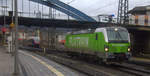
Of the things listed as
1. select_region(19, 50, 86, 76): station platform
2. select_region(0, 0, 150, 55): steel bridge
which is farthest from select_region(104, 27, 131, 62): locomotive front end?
select_region(0, 0, 150, 55): steel bridge

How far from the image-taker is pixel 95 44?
1588 centimetres

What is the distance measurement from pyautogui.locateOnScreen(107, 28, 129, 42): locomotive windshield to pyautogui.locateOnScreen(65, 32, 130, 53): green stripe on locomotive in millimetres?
426

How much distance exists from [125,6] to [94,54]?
15.7 metres

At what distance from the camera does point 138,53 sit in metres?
27.4

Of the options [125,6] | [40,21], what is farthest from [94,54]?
[40,21]

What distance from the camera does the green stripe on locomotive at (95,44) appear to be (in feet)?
46.6

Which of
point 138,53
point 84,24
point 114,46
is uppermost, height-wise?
point 84,24

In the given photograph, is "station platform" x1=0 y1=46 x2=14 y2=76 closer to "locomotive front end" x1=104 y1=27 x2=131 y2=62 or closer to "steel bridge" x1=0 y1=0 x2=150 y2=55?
"locomotive front end" x1=104 y1=27 x2=131 y2=62

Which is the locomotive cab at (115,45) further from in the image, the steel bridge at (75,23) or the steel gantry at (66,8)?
the steel gantry at (66,8)

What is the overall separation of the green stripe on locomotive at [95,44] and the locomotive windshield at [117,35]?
426 millimetres

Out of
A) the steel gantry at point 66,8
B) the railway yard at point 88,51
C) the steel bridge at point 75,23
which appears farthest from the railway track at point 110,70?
the steel gantry at point 66,8

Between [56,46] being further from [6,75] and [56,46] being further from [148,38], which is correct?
[6,75]

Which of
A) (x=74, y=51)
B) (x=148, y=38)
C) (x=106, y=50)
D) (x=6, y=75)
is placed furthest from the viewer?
(x=148, y=38)

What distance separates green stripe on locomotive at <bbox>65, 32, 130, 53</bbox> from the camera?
1420 centimetres
